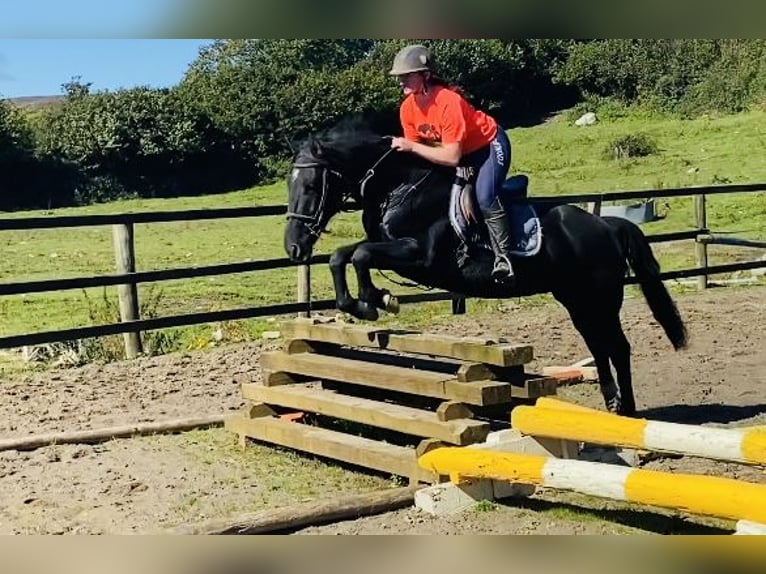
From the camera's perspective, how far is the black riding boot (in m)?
5.88

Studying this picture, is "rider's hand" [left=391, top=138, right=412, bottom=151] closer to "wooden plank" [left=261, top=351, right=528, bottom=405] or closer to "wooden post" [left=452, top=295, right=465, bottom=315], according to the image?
"wooden plank" [left=261, top=351, right=528, bottom=405]

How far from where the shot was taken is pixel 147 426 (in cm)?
643

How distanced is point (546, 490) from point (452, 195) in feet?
5.76

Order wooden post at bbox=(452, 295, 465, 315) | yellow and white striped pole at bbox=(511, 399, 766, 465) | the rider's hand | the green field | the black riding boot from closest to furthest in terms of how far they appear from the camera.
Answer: yellow and white striped pole at bbox=(511, 399, 766, 465) < the rider's hand < the black riding boot < wooden post at bbox=(452, 295, 465, 315) < the green field

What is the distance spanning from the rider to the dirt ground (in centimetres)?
154

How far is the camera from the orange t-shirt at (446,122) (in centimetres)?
562

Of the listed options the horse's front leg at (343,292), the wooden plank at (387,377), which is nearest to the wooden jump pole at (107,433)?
the wooden plank at (387,377)

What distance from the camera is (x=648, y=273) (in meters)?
6.57

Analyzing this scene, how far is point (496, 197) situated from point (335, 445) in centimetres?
167

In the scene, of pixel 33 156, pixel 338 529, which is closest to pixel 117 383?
pixel 338 529

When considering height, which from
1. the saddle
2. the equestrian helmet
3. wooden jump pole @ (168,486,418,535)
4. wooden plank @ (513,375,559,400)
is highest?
the equestrian helmet

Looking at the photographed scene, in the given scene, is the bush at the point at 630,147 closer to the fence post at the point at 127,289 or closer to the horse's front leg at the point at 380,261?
the fence post at the point at 127,289

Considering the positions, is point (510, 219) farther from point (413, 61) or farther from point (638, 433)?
point (638, 433)

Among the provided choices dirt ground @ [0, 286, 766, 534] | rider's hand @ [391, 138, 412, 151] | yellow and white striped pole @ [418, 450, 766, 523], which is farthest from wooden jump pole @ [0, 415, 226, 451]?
rider's hand @ [391, 138, 412, 151]
